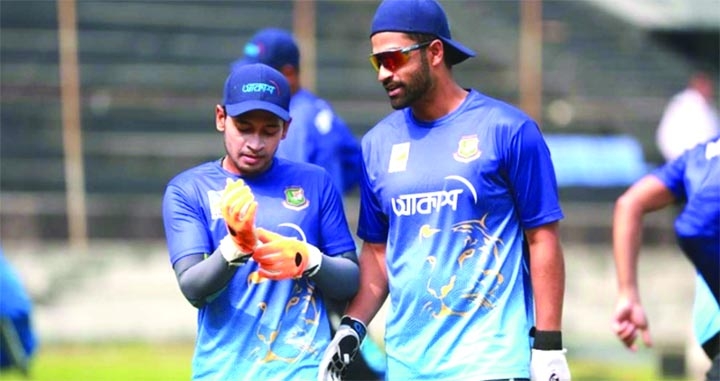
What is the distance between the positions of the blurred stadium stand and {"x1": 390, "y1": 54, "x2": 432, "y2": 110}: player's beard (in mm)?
11100

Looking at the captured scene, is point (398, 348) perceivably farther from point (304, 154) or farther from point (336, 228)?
point (304, 154)

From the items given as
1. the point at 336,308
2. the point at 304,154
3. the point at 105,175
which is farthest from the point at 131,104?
the point at 336,308

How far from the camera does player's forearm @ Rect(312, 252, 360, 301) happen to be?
17.4 ft

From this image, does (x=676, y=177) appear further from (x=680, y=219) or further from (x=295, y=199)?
(x=295, y=199)

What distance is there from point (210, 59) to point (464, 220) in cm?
1337

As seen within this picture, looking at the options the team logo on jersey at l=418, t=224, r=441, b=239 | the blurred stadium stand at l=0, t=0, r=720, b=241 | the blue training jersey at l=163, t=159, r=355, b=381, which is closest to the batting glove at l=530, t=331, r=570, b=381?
the team logo on jersey at l=418, t=224, r=441, b=239

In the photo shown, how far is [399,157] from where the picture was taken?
5.48 meters

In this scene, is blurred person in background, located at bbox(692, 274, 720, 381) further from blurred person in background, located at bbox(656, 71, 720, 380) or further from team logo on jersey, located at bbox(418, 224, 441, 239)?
blurred person in background, located at bbox(656, 71, 720, 380)

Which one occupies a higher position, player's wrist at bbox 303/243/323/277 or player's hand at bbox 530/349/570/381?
player's wrist at bbox 303/243/323/277

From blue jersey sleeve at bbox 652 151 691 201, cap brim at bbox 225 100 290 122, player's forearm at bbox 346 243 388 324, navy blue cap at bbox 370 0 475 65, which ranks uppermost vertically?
navy blue cap at bbox 370 0 475 65

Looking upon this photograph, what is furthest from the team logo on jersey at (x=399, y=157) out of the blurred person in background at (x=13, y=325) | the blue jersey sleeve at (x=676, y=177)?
the blurred person in background at (x=13, y=325)

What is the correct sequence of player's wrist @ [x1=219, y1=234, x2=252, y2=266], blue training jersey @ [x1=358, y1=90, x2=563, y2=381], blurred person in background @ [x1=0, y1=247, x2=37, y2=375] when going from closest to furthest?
player's wrist @ [x1=219, y1=234, x2=252, y2=266], blue training jersey @ [x1=358, y1=90, x2=563, y2=381], blurred person in background @ [x1=0, y1=247, x2=37, y2=375]

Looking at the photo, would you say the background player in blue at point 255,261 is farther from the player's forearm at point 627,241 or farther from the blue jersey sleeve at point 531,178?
the player's forearm at point 627,241

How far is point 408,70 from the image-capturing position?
5.43 metres
